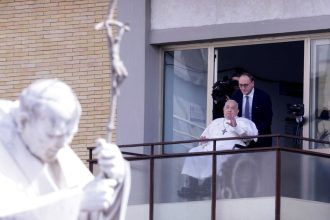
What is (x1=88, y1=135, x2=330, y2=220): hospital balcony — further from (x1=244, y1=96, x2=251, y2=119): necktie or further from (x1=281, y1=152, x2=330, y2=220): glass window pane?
(x1=244, y1=96, x2=251, y2=119): necktie

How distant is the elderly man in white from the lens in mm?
26172

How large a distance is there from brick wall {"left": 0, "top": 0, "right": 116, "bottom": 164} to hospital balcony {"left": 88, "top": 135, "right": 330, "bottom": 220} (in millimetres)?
1363

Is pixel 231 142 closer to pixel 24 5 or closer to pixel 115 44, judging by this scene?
pixel 24 5

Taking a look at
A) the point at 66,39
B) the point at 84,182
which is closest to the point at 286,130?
the point at 66,39

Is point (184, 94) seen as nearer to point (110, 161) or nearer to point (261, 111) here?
point (261, 111)

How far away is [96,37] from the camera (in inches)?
1148

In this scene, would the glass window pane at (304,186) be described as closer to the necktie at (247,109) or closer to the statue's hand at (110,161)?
the necktie at (247,109)

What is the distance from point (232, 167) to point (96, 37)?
12.6ft

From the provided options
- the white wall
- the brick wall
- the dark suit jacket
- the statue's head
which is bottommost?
the statue's head

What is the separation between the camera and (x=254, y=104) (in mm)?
26516

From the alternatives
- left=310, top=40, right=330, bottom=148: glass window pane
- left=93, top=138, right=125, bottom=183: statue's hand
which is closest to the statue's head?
left=93, top=138, right=125, bottom=183: statue's hand

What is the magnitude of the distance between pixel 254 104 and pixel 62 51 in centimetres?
398

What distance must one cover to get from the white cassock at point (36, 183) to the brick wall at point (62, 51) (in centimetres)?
1460

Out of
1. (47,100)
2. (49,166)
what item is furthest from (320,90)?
(47,100)
